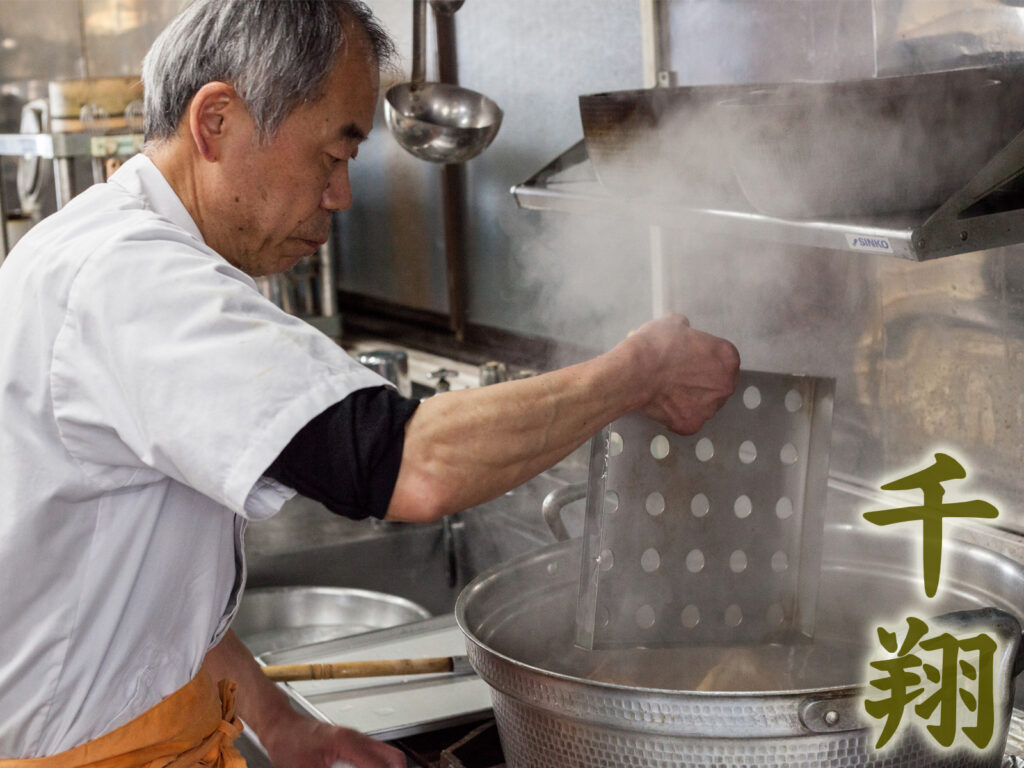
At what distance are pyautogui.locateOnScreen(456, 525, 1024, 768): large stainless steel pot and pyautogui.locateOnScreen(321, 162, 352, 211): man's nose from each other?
488 mm

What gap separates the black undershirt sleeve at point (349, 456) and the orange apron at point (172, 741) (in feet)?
1.54

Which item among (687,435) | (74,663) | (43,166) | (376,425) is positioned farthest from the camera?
(43,166)

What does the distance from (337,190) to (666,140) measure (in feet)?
1.55

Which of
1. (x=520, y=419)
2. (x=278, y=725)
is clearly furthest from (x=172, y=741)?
(x=520, y=419)

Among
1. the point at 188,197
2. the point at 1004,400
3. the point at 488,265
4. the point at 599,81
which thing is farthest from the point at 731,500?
the point at 488,265

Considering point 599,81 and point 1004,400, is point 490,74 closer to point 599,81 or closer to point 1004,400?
point 599,81

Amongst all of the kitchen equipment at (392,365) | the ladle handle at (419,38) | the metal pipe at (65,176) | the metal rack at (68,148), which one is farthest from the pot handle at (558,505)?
the metal pipe at (65,176)

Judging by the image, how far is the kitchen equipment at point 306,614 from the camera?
2477 mm

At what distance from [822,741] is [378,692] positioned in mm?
915

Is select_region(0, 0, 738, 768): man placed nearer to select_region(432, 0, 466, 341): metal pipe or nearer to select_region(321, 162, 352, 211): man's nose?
select_region(321, 162, 352, 211): man's nose

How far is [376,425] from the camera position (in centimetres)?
104

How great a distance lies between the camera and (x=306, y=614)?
8.27 ft

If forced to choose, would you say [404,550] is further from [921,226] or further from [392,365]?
A: [921,226]

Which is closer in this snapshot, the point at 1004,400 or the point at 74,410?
the point at 74,410
